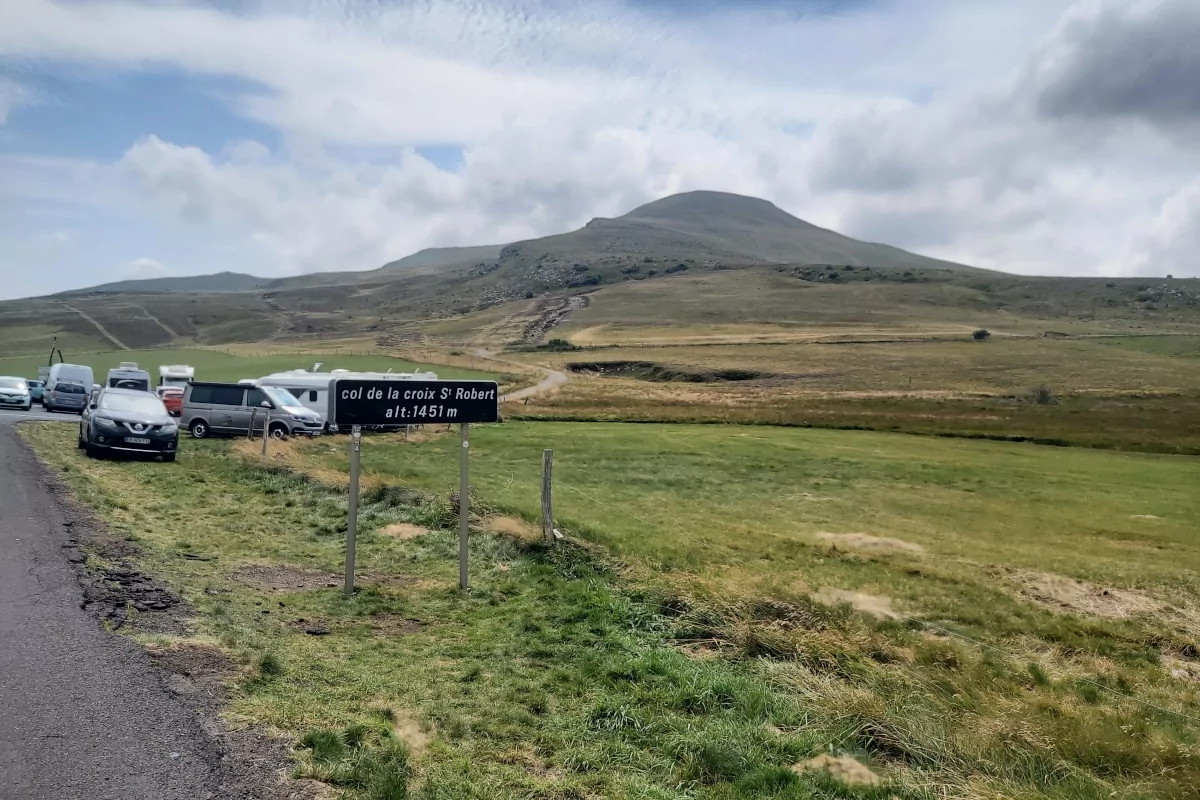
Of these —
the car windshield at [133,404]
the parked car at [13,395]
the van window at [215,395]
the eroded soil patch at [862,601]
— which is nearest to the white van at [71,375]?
the parked car at [13,395]

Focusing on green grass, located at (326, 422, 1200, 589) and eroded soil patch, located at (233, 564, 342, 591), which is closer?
eroded soil patch, located at (233, 564, 342, 591)

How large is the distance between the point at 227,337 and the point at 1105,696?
217333 mm

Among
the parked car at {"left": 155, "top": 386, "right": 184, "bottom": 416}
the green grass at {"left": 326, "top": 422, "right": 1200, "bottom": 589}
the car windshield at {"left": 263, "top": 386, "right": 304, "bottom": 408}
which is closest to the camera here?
the green grass at {"left": 326, "top": 422, "right": 1200, "bottom": 589}

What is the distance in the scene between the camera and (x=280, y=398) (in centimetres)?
3052

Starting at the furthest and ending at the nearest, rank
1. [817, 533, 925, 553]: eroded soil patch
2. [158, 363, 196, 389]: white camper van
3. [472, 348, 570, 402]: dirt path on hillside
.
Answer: [472, 348, 570, 402]: dirt path on hillside, [158, 363, 196, 389]: white camper van, [817, 533, 925, 553]: eroded soil patch

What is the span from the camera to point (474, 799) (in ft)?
16.2

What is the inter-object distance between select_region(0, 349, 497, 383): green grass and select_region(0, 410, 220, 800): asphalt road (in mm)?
63002

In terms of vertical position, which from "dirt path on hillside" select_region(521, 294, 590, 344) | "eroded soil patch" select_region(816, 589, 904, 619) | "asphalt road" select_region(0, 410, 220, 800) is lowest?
"eroded soil patch" select_region(816, 589, 904, 619)

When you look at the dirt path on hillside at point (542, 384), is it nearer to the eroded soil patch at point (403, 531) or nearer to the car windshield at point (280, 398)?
the car windshield at point (280, 398)

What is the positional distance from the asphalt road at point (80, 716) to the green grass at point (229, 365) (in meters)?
63.0

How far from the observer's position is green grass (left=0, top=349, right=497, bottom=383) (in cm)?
7362

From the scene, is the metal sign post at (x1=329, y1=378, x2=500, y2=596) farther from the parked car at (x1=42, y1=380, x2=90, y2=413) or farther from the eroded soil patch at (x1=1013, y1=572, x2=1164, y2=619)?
the parked car at (x1=42, y1=380, x2=90, y2=413)

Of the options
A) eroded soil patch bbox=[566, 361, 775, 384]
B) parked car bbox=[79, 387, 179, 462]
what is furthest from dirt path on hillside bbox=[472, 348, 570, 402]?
parked car bbox=[79, 387, 179, 462]

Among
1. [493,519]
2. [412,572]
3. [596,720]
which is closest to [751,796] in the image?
[596,720]
